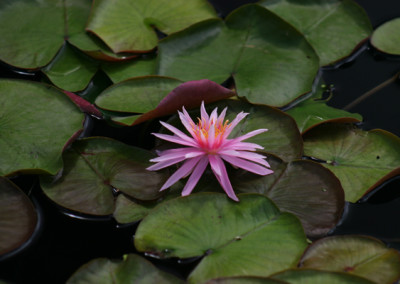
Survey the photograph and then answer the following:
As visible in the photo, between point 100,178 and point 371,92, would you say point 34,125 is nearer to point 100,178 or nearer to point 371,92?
point 100,178

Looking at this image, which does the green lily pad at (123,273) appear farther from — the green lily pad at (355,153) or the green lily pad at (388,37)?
the green lily pad at (388,37)

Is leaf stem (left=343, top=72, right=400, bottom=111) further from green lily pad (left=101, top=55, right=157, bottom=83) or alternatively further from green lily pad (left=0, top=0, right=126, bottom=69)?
green lily pad (left=0, top=0, right=126, bottom=69)

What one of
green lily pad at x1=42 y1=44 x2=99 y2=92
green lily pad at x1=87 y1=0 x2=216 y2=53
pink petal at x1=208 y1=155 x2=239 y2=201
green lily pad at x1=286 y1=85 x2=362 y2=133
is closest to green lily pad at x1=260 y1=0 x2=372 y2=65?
green lily pad at x1=286 y1=85 x2=362 y2=133

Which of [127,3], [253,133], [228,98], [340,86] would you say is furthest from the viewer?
[127,3]

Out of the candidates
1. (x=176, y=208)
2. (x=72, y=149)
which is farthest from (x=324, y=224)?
(x=72, y=149)

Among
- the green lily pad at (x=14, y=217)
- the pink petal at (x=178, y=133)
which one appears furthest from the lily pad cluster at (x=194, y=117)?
the pink petal at (x=178, y=133)

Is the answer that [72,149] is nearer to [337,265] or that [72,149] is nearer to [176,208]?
[176,208]
